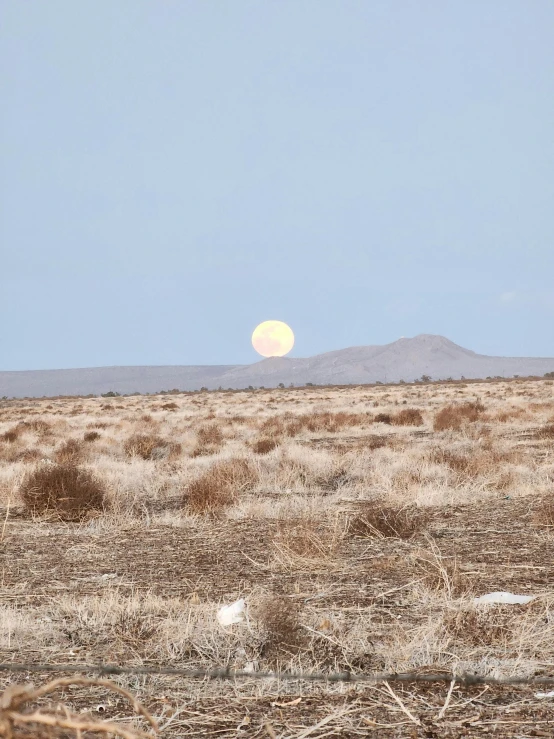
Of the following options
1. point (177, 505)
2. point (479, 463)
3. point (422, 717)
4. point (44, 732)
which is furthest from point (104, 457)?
point (44, 732)

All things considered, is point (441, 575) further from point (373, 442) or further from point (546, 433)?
point (546, 433)

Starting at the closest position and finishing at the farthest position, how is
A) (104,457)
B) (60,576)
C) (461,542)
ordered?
(60,576)
(461,542)
(104,457)

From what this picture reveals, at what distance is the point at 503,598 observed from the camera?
5695mm

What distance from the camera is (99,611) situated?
5.48 m

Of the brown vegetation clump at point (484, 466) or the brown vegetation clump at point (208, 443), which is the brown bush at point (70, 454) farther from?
the brown vegetation clump at point (484, 466)

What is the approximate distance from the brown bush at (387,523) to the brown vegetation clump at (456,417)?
14.0 meters

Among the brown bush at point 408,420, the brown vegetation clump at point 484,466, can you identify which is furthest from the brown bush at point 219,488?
the brown bush at point 408,420

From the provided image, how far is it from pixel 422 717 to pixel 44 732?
2.82m

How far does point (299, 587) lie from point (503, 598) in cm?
170

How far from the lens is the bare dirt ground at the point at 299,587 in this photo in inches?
153

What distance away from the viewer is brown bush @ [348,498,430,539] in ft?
27.5

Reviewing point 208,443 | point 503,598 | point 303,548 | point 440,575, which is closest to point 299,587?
point 303,548

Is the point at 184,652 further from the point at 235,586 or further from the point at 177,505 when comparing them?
the point at 177,505

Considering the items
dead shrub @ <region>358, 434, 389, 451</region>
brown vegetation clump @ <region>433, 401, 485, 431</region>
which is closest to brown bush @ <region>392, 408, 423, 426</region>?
brown vegetation clump @ <region>433, 401, 485, 431</region>
